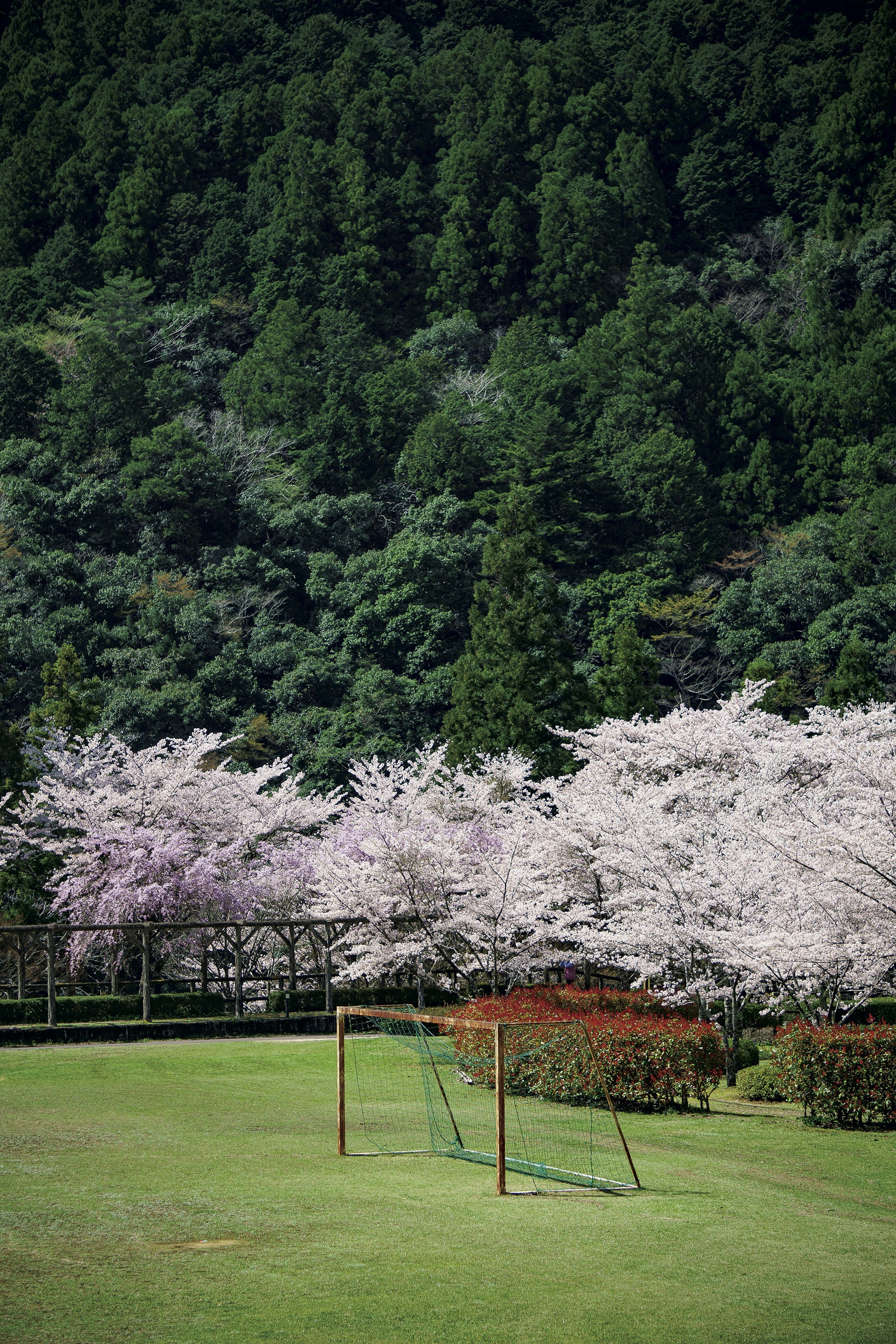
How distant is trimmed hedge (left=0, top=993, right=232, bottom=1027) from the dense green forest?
13.5m

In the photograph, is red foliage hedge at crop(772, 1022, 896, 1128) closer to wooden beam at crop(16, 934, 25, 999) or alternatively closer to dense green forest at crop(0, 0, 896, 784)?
wooden beam at crop(16, 934, 25, 999)

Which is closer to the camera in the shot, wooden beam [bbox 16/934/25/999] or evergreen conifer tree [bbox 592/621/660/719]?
wooden beam [bbox 16/934/25/999]

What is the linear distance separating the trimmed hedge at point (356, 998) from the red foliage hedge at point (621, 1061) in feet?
32.1

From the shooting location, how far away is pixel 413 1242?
31.6ft

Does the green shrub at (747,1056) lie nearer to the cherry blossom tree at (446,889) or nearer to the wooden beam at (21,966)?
the cherry blossom tree at (446,889)

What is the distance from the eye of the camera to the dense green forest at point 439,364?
62.0m

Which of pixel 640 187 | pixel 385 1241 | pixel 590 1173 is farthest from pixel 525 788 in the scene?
pixel 640 187

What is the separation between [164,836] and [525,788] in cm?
1058

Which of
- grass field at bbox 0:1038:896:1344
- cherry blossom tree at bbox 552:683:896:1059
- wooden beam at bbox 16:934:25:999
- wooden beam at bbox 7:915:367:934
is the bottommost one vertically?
grass field at bbox 0:1038:896:1344

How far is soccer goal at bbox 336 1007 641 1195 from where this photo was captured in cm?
1260

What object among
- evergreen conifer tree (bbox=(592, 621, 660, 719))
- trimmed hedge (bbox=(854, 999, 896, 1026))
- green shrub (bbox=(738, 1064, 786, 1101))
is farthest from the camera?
evergreen conifer tree (bbox=(592, 621, 660, 719))

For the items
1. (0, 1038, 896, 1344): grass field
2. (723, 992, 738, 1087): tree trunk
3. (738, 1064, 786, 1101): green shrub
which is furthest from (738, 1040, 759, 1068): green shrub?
(0, 1038, 896, 1344): grass field

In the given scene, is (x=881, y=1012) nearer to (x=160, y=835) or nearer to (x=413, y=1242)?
(x=160, y=835)

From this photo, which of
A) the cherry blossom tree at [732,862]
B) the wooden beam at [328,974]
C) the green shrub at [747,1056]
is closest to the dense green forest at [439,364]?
the cherry blossom tree at [732,862]
